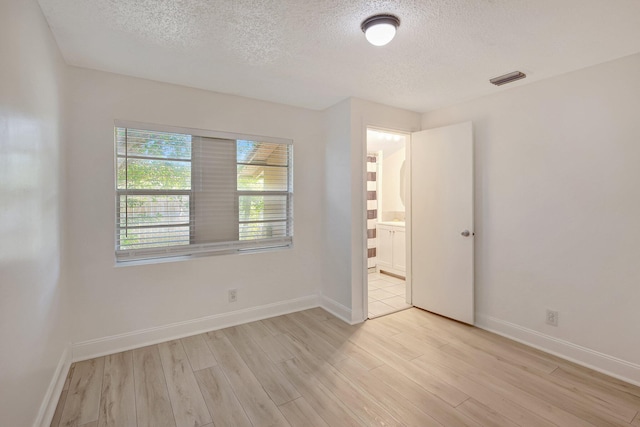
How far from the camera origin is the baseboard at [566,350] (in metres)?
2.24

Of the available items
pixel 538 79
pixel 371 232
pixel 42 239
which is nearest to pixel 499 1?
pixel 538 79

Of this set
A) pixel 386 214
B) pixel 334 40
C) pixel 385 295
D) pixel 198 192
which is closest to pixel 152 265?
pixel 198 192

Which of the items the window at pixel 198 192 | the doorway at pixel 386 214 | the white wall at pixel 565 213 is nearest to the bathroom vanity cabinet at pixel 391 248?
the doorway at pixel 386 214

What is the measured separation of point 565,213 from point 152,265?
3695 millimetres

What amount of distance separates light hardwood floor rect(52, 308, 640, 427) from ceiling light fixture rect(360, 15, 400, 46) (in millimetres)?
2353

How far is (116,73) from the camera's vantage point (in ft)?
8.47

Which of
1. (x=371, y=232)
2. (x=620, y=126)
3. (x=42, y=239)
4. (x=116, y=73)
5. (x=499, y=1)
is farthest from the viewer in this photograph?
(x=371, y=232)

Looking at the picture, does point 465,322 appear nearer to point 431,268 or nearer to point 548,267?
point 431,268

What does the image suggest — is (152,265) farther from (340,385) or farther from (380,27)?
(380,27)

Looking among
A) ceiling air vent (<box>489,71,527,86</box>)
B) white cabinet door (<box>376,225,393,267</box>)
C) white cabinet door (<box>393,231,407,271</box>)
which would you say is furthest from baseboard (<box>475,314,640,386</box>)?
ceiling air vent (<box>489,71,527,86</box>)

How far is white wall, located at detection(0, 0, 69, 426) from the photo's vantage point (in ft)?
4.17

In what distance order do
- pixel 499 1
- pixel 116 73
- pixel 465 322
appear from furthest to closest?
1. pixel 465 322
2. pixel 116 73
3. pixel 499 1

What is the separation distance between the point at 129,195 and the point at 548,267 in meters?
3.81

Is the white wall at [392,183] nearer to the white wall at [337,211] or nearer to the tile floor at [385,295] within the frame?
the tile floor at [385,295]
